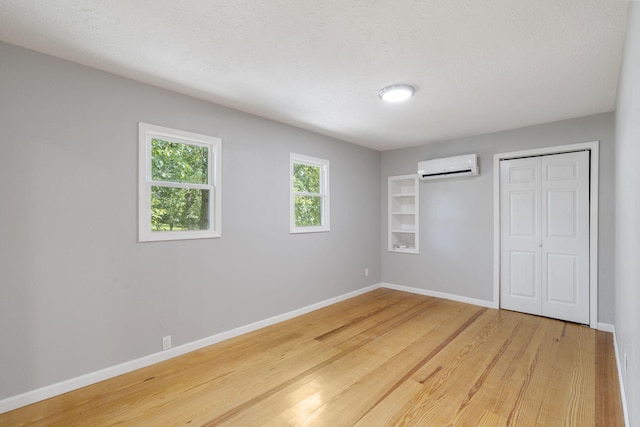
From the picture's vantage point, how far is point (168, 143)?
Result: 2799mm

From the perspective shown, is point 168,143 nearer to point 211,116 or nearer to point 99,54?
point 211,116

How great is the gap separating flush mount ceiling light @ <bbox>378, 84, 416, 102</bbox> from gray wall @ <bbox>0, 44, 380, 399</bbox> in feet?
4.81

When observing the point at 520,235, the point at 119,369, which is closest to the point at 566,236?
the point at 520,235

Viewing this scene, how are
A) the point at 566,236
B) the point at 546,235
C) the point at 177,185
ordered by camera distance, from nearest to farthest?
the point at 177,185 → the point at 566,236 → the point at 546,235

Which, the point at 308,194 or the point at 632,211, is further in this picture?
the point at 308,194

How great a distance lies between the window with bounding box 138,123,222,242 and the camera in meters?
2.60

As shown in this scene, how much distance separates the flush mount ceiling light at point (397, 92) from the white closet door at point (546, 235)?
221 centimetres

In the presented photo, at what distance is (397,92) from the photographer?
8.87 ft

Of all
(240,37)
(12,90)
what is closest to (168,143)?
(12,90)

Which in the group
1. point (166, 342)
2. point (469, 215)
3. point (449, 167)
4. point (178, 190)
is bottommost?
point (166, 342)

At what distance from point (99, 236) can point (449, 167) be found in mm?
4303

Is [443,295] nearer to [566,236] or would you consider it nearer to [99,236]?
[566,236]

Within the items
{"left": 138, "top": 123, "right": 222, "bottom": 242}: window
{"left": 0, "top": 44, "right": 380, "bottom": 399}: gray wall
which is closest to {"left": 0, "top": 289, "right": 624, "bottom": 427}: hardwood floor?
{"left": 0, "top": 44, "right": 380, "bottom": 399}: gray wall

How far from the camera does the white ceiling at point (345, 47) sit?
169 cm
